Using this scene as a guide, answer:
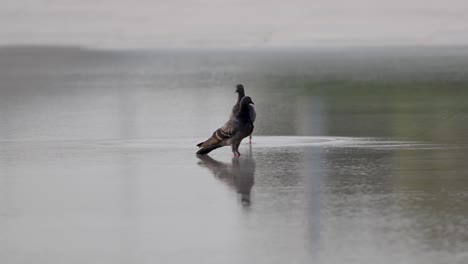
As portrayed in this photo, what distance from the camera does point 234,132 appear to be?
830 inches

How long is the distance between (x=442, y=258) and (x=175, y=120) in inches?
870

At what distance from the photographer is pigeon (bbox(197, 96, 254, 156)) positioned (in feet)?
69.2

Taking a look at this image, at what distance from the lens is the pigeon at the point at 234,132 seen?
21.1 m

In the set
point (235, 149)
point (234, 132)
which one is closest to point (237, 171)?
point (234, 132)

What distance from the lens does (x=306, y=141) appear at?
24047 mm

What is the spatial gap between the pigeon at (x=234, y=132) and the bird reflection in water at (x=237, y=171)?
0.24 meters

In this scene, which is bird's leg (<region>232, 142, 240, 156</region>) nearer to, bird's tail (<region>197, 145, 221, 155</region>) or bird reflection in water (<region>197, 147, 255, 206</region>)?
bird reflection in water (<region>197, 147, 255, 206</region>)

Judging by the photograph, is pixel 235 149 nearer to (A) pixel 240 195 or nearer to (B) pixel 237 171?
(B) pixel 237 171

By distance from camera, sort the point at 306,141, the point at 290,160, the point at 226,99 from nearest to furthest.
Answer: the point at 290,160, the point at 306,141, the point at 226,99

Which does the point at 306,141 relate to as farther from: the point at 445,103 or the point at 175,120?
the point at 445,103

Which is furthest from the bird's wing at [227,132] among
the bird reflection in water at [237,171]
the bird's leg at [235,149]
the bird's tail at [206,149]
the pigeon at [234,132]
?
the bird reflection in water at [237,171]

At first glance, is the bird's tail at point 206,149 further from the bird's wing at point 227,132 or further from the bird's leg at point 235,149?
the bird's leg at point 235,149

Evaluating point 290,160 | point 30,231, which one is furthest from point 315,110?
point 30,231

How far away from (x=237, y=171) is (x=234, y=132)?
2.35m
